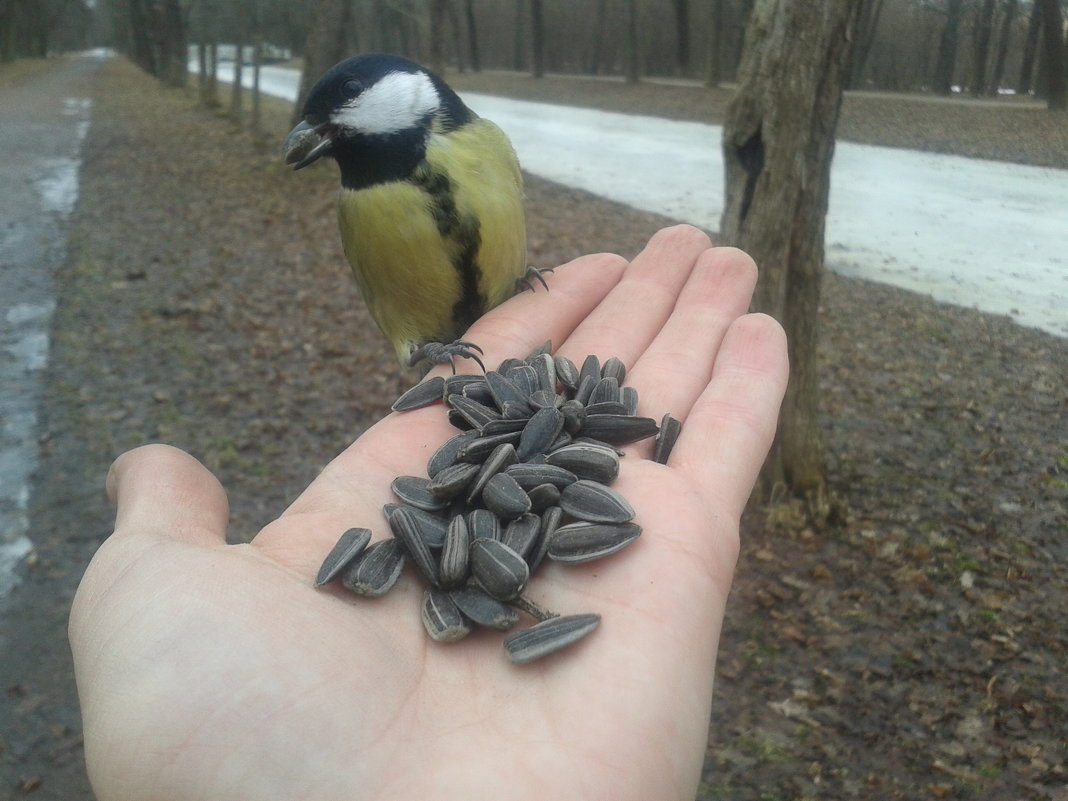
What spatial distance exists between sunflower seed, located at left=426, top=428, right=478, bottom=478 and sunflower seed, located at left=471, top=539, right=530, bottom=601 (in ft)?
0.97

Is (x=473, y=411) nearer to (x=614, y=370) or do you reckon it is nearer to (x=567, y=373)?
(x=567, y=373)

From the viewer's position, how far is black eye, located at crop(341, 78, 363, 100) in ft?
7.15

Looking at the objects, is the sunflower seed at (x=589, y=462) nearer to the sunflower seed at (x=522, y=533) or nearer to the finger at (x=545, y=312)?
the sunflower seed at (x=522, y=533)

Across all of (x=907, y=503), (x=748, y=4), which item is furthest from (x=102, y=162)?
(x=907, y=503)

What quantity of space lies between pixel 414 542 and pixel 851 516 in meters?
2.05

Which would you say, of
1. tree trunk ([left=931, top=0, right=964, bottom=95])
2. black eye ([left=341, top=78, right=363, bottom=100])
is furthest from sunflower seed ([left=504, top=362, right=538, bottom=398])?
tree trunk ([left=931, top=0, right=964, bottom=95])

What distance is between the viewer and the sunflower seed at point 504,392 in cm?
198

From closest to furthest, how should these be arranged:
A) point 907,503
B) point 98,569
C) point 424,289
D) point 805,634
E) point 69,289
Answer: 1. point 98,569
2. point 424,289
3. point 805,634
4. point 907,503
5. point 69,289

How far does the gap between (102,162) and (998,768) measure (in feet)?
38.0

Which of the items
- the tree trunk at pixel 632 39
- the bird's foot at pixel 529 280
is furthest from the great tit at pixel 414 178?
the tree trunk at pixel 632 39

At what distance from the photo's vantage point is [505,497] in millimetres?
1674

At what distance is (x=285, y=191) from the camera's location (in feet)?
28.7

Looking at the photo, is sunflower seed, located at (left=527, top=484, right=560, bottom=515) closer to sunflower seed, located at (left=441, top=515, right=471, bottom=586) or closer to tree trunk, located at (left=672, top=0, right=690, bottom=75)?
sunflower seed, located at (left=441, top=515, right=471, bottom=586)

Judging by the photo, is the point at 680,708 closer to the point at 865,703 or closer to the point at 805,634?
the point at 865,703
